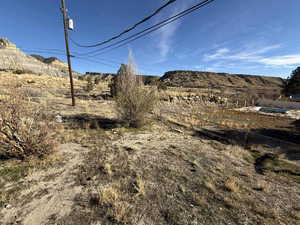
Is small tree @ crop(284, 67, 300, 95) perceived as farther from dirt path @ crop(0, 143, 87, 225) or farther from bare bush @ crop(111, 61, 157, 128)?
dirt path @ crop(0, 143, 87, 225)

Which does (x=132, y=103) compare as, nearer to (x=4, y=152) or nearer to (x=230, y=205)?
(x=4, y=152)

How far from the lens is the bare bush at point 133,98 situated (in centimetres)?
684

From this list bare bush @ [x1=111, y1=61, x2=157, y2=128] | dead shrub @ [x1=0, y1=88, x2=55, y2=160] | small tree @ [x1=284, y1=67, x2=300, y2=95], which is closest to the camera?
dead shrub @ [x1=0, y1=88, x2=55, y2=160]

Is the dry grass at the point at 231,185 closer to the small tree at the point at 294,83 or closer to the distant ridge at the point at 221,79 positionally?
the small tree at the point at 294,83

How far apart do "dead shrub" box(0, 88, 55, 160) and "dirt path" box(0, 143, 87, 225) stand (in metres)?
0.82

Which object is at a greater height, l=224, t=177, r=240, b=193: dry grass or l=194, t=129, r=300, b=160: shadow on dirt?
l=224, t=177, r=240, b=193: dry grass

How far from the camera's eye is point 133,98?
22.4ft

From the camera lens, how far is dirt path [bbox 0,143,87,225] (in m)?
2.09

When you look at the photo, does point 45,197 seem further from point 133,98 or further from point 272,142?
point 272,142

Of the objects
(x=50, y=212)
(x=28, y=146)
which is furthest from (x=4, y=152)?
Answer: (x=50, y=212)

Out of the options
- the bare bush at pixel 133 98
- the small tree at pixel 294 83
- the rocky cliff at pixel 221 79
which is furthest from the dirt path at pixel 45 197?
the rocky cliff at pixel 221 79

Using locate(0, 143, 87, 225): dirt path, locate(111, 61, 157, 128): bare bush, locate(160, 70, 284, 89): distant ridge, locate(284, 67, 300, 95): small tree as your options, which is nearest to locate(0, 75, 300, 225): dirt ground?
locate(0, 143, 87, 225): dirt path

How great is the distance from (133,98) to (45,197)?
5.09 meters

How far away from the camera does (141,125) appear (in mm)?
7586
